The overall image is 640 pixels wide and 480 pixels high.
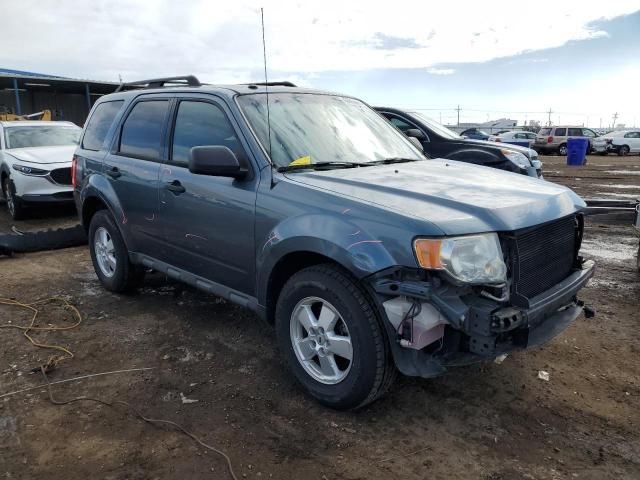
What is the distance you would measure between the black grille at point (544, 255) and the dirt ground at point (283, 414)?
755mm

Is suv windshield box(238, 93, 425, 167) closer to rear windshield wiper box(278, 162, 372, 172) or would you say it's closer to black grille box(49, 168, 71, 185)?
rear windshield wiper box(278, 162, 372, 172)

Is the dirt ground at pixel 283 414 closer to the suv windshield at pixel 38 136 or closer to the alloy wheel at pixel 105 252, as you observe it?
the alloy wheel at pixel 105 252

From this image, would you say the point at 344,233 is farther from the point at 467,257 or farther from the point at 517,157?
the point at 517,157

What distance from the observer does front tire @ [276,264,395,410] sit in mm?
2787

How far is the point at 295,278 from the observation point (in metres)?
3.13

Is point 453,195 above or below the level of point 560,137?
below

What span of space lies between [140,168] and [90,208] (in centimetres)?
132

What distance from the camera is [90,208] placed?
5.39 meters

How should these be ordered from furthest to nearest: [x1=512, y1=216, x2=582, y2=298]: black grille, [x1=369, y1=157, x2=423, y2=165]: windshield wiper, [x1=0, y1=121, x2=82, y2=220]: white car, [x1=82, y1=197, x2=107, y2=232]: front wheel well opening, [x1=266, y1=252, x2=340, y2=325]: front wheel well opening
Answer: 1. [x1=0, y1=121, x2=82, y2=220]: white car
2. [x1=82, y1=197, x2=107, y2=232]: front wheel well opening
3. [x1=369, y1=157, x2=423, y2=165]: windshield wiper
4. [x1=266, y1=252, x2=340, y2=325]: front wheel well opening
5. [x1=512, y1=216, x2=582, y2=298]: black grille

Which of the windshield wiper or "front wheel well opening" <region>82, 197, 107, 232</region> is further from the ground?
the windshield wiper

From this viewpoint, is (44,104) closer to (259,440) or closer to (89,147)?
(89,147)

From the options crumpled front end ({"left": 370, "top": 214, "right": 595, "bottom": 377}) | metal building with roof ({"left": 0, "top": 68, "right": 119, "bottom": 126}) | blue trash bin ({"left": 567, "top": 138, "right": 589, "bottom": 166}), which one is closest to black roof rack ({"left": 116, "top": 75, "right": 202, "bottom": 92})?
crumpled front end ({"left": 370, "top": 214, "right": 595, "bottom": 377})

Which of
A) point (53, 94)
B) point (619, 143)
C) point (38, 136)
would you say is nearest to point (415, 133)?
point (38, 136)

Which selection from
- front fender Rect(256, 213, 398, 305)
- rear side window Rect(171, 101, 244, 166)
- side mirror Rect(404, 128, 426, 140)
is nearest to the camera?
front fender Rect(256, 213, 398, 305)
